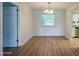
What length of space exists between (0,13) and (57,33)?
8330mm

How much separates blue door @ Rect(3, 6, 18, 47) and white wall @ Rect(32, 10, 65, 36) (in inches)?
175

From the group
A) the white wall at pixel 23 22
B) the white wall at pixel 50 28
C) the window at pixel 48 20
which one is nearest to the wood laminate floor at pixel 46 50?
the white wall at pixel 23 22

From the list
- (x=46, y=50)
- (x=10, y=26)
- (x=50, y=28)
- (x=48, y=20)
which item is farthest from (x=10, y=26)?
(x=48, y=20)

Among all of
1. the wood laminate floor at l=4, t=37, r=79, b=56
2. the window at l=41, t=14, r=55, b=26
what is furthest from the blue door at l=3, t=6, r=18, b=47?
the window at l=41, t=14, r=55, b=26

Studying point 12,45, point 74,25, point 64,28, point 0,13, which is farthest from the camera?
point 64,28

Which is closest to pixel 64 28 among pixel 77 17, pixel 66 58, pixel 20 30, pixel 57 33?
pixel 57 33

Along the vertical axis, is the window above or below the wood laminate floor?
above

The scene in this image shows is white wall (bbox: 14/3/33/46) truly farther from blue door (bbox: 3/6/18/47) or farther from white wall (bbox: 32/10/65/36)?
white wall (bbox: 32/10/65/36)

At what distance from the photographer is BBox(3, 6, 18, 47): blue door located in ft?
18.4

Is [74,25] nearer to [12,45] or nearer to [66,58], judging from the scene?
[12,45]

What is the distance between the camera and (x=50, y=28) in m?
10.1

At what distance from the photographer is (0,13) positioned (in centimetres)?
196

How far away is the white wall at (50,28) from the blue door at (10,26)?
4434 millimetres

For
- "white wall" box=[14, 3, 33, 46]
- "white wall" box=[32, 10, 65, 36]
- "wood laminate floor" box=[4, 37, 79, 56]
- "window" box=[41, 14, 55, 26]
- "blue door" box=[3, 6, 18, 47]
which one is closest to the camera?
"wood laminate floor" box=[4, 37, 79, 56]
